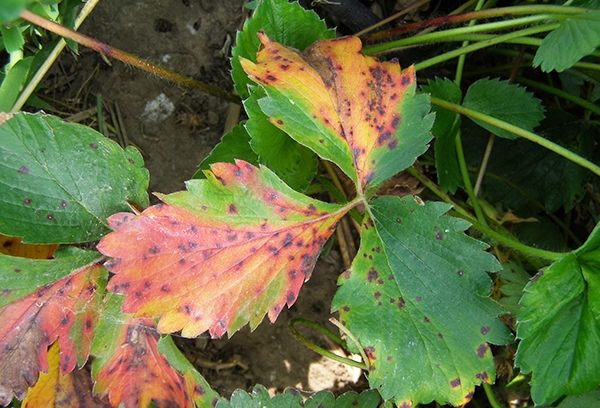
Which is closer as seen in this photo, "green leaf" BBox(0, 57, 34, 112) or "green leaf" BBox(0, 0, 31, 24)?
"green leaf" BBox(0, 0, 31, 24)

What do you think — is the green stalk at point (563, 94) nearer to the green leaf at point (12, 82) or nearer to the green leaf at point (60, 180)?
the green leaf at point (60, 180)

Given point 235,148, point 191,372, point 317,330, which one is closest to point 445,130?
point 235,148

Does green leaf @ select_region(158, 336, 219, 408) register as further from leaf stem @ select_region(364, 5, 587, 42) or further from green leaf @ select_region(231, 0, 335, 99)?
leaf stem @ select_region(364, 5, 587, 42)

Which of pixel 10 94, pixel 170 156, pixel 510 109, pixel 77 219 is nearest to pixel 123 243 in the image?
pixel 77 219

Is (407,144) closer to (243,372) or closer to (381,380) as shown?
(381,380)

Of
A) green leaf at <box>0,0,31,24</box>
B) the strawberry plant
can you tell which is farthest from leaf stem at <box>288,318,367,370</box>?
green leaf at <box>0,0,31,24</box>

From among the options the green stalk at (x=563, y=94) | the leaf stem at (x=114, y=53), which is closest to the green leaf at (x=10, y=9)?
the leaf stem at (x=114, y=53)
